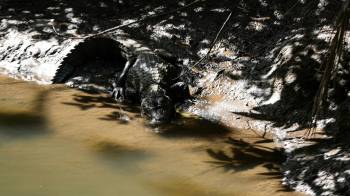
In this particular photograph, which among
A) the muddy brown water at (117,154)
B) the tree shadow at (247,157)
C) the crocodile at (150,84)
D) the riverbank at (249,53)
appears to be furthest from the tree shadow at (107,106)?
the tree shadow at (247,157)

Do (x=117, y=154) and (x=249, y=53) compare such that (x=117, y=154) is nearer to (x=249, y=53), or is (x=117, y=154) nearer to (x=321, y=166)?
(x=321, y=166)

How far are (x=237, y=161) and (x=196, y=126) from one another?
111 centimetres

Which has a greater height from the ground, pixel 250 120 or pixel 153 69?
pixel 153 69

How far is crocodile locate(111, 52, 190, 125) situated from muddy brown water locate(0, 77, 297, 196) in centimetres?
29

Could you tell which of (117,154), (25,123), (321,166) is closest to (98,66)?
(25,123)

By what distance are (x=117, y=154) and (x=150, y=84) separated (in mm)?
1879

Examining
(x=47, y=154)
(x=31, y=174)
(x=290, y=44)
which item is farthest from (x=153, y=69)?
(x=31, y=174)

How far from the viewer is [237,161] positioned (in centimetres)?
538

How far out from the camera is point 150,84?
7.17 m

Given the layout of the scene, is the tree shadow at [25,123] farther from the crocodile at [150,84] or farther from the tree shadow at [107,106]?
the crocodile at [150,84]

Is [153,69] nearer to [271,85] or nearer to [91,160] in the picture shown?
[271,85]

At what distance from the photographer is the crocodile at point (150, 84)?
6746mm

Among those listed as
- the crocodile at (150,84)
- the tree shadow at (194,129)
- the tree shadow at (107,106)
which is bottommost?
Answer: the tree shadow at (194,129)

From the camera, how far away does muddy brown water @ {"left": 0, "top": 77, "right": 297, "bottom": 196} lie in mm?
4793
